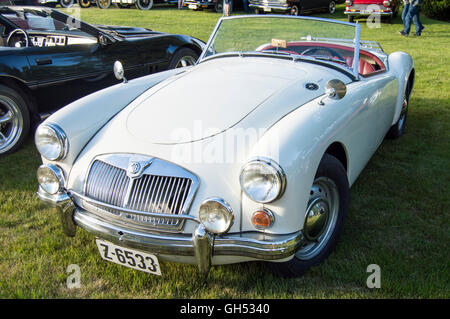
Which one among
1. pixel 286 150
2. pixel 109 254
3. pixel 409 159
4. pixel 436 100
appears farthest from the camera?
pixel 436 100

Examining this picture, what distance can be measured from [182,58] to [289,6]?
432 inches

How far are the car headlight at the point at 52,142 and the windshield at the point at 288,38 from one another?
1.77 m

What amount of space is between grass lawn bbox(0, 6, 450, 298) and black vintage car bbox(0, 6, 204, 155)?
1.47 feet

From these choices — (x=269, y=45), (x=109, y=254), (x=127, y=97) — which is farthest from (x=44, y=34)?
(x=109, y=254)

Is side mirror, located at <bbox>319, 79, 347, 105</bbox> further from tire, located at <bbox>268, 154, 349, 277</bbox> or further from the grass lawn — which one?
the grass lawn

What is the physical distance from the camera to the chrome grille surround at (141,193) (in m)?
2.26

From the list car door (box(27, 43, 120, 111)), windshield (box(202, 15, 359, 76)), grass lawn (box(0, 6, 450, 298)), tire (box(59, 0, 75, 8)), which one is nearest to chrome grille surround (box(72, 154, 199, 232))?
grass lawn (box(0, 6, 450, 298))

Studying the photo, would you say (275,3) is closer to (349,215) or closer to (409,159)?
(409,159)

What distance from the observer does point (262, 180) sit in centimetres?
217

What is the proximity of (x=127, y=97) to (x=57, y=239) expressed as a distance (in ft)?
3.70

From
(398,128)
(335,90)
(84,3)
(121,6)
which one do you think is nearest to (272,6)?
(121,6)

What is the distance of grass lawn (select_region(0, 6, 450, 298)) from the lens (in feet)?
8.05

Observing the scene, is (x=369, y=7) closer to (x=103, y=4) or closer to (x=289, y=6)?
(x=289, y=6)

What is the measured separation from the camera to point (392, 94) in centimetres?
383
